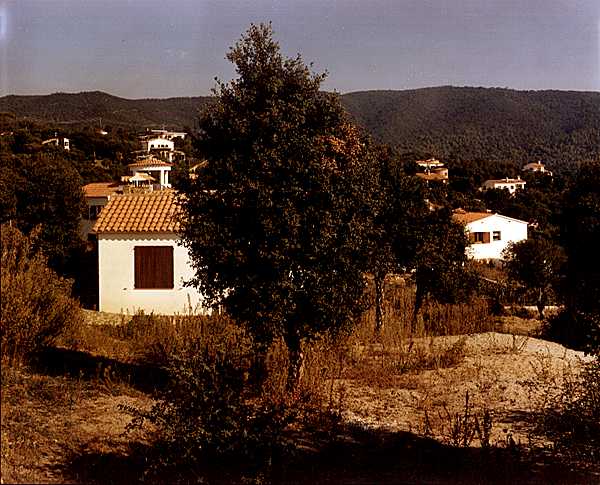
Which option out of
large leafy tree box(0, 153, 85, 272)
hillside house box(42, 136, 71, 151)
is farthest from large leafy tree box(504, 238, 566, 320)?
hillside house box(42, 136, 71, 151)

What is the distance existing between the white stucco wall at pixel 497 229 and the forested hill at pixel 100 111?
72.8ft

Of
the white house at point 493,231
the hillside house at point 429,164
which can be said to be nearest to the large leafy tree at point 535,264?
the white house at point 493,231

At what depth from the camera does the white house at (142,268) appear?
52.8ft

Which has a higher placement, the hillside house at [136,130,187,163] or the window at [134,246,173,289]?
the hillside house at [136,130,187,163]

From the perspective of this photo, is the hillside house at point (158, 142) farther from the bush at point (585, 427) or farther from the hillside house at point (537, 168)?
the bush at point (585, 427)

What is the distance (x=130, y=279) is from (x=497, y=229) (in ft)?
121

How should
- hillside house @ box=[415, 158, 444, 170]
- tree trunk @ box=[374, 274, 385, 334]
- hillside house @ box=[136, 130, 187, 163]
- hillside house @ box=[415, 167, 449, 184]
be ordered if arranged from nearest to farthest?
tree trunk @ box=[374, 274, 385, 334] < hillside house @ box=[136, 130, 187, 163] < hillside house @ box=[415, 167, 449, 184] < hillside house @ box=[415, 158, 444, 170]

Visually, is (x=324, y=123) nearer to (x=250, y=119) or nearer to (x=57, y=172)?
(x=250, y=119)

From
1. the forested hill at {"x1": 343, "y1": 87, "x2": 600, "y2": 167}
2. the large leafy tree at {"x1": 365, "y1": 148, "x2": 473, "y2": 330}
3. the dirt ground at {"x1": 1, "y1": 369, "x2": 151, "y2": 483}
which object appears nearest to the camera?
the dirt ground at {"x1": 1, "y1": 369, "x2": 151, "y2": 483}

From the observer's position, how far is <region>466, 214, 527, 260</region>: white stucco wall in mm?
47062

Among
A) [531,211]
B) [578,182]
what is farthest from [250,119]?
[531,211]

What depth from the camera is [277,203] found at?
746cm

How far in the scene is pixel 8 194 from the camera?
19.4 meters

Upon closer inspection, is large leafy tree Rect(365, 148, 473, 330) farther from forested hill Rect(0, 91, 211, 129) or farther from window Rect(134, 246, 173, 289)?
forested hill Rect(0, 91, 211, 129)
